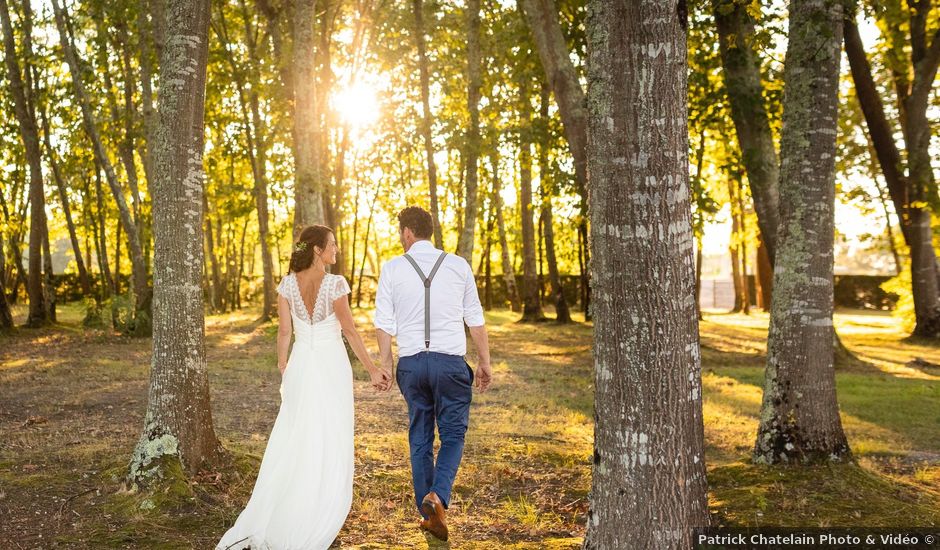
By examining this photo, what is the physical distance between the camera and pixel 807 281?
6.56m

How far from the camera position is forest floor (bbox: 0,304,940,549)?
227 inches

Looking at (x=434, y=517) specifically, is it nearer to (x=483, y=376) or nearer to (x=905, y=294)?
(x=483, y=376)

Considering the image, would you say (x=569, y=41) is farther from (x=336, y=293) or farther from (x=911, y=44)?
(x=336, y=293)

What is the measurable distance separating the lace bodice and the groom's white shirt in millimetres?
644

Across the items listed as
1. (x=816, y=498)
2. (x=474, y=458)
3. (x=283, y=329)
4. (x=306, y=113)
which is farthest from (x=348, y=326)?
(x=306, y=113)

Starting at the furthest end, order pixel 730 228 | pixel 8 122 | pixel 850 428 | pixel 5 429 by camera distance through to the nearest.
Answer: pixel 730 228 → pixel 8 122 → pixel 850 428 → pixel 5 429

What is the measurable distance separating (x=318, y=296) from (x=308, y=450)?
49.6 inches

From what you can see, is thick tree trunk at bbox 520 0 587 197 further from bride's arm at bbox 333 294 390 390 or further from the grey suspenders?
the grey suspenders

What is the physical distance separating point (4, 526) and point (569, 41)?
1621 cm

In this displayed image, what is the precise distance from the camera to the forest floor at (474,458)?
227 inches

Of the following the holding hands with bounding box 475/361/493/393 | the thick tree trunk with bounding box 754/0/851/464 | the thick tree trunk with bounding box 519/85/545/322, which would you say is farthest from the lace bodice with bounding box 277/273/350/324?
the thick tree trunk with bounding box 519/85/545/322

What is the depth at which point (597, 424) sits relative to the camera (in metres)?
4.34

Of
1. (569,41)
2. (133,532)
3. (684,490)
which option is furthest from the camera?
(569,41)

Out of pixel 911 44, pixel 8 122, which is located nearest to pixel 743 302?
pixel 911 44
